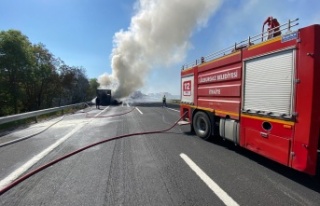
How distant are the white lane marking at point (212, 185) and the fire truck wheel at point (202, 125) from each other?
242 cm

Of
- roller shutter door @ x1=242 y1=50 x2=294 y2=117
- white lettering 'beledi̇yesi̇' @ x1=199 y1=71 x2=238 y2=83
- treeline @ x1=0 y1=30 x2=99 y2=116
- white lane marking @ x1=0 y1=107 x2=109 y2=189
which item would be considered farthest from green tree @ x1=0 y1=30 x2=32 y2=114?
roller shutter door @ x1=242 y1=50 x2=294 y2=117

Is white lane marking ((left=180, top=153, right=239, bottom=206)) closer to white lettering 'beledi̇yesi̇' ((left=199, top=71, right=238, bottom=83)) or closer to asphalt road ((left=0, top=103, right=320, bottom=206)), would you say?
asphalt road ((left=0, top=103, right=320, bottom=206))

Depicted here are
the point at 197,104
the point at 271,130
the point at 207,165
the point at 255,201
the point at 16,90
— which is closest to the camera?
the point at 255,201

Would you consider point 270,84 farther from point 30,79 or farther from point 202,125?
point 30,79

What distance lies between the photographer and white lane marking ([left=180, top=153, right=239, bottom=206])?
12.9 ft

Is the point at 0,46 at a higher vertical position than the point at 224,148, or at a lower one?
higher

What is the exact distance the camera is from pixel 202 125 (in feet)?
30.0

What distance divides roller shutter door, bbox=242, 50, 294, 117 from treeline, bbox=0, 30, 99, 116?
24040 millimetres

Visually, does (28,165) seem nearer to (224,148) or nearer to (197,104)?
(224,148)

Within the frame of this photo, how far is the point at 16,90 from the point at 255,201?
26.3 m

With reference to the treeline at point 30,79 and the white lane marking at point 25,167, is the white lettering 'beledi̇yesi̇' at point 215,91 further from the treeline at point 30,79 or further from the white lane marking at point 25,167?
the treeline at point 30,79

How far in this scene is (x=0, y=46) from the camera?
78.3 ft

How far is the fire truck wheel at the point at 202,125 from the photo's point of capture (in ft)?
27.9

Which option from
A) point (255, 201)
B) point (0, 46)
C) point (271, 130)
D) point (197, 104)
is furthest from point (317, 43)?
point (0, 46)
